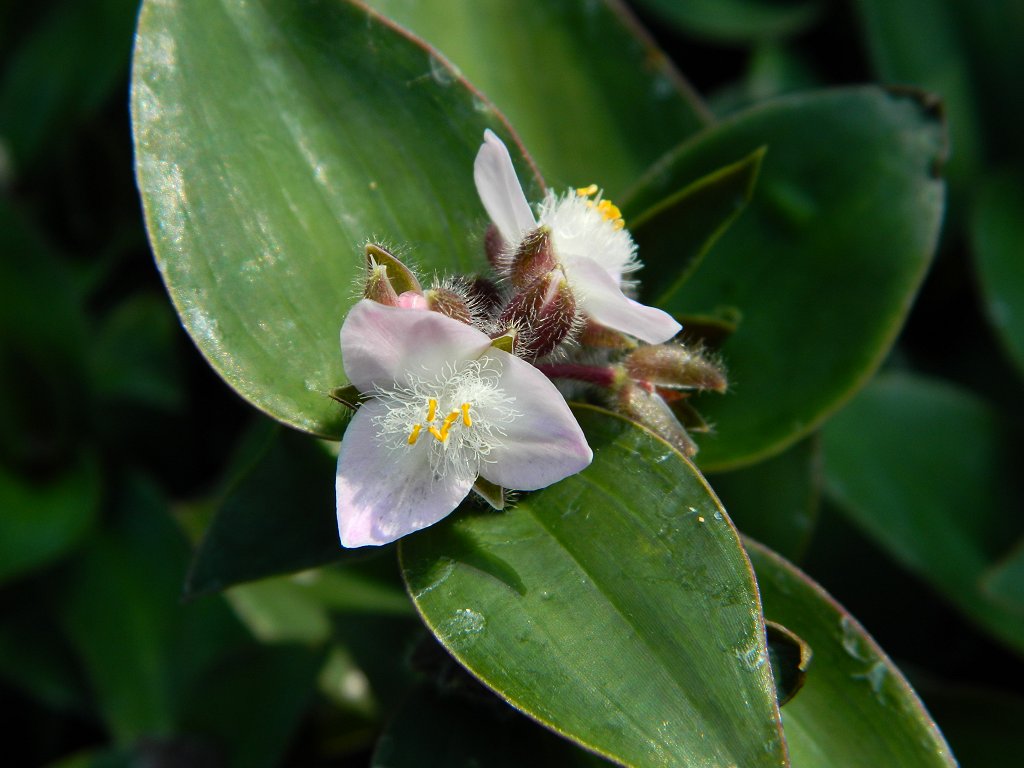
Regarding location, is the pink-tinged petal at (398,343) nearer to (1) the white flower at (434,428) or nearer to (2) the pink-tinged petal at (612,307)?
(1) the white flower at (434,428)

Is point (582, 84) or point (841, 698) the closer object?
point (841, 698)

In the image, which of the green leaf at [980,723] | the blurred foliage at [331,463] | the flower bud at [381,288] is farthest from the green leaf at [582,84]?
the green leaf at [980,723]

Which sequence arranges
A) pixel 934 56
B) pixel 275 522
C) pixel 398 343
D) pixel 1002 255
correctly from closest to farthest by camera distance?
pixel 398 343
pixel 275 522
pixel 1002 255
pixel 934 56

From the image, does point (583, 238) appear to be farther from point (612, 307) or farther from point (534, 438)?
point (534, 438)

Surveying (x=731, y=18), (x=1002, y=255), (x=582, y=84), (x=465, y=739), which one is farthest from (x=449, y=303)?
(x=731, y=18)

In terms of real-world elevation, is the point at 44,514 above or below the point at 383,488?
below

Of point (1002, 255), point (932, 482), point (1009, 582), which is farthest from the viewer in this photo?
point (1002, 255)
